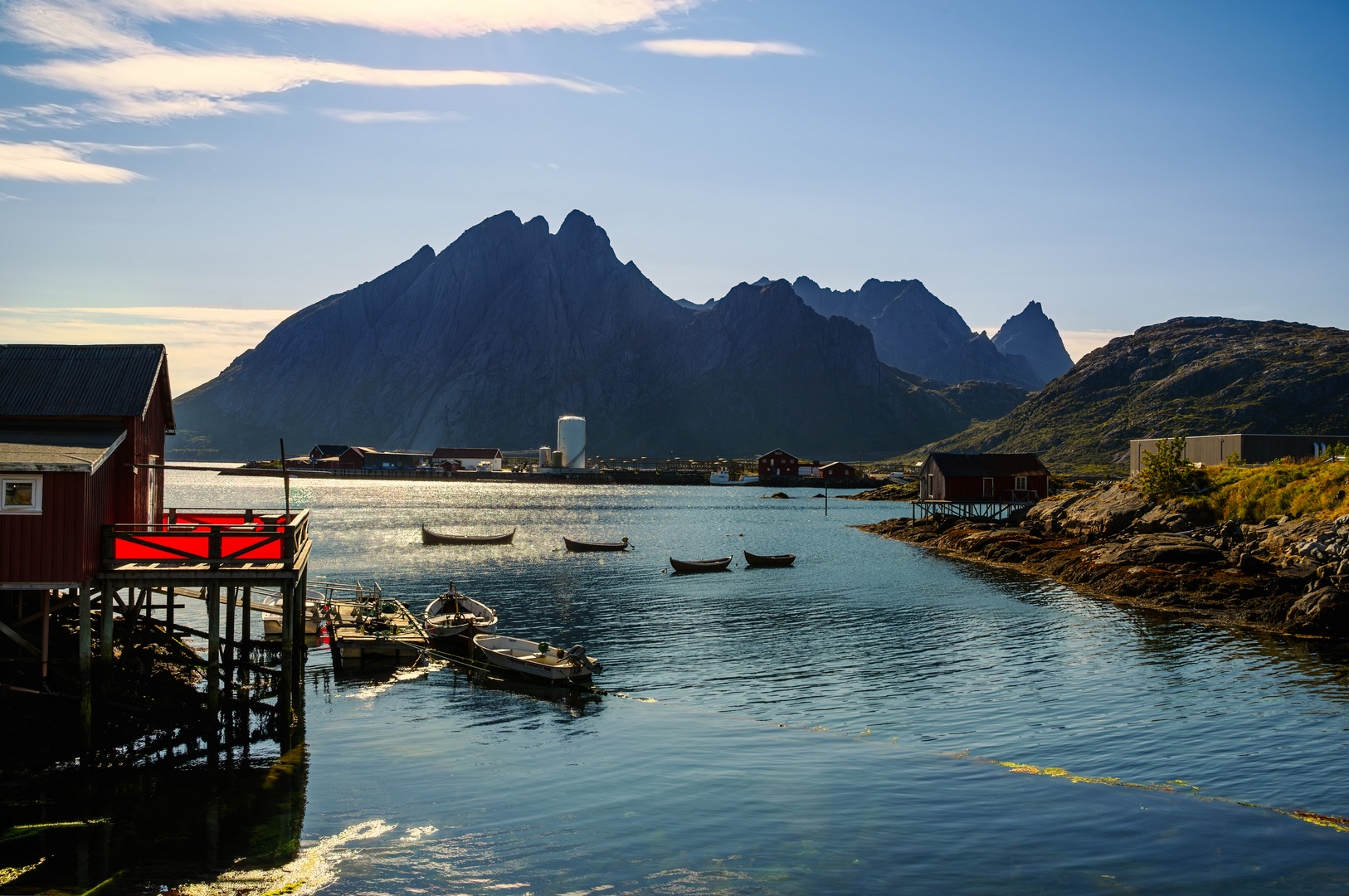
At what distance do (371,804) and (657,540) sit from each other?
88.6 m

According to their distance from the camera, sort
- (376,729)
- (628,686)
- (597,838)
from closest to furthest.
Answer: (597,838) < (376,729) < (628,686)

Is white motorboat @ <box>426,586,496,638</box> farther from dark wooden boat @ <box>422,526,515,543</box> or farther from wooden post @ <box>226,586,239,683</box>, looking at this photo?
dark wooden boat @ <box>422,526,515,543</box>

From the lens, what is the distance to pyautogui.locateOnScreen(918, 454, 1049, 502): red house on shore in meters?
120

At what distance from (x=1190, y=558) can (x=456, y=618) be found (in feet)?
152

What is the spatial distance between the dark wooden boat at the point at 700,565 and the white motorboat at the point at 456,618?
107ft

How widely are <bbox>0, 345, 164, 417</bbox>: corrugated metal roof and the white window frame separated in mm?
4852

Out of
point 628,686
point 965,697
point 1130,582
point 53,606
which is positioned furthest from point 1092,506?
point 53,606

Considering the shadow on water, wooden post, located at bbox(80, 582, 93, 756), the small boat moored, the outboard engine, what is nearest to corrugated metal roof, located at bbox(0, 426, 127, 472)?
wooden post, located at bbox(80, 582, 93, 756)

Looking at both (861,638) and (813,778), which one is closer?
(813,778)

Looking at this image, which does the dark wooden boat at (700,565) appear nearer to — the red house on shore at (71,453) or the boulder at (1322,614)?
the boulder at (1322,614)

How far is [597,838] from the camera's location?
75.5ft

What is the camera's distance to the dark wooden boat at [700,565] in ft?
Answer: 267

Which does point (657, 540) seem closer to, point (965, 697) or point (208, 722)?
point (965, 697)

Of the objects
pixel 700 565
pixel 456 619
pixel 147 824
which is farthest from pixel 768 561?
pixel 147 824
